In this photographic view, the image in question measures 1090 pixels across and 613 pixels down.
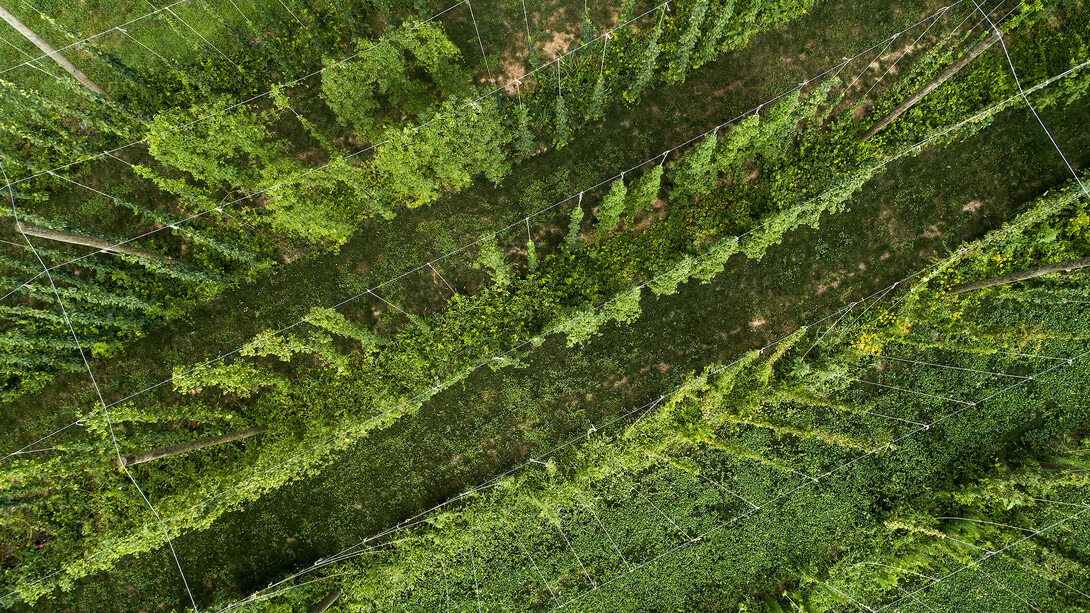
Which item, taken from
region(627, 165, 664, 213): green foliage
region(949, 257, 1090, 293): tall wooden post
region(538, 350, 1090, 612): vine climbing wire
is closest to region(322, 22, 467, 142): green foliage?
region(627, 165, 664, 213): green foliage

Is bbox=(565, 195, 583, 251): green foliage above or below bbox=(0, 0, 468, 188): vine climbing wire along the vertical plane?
below

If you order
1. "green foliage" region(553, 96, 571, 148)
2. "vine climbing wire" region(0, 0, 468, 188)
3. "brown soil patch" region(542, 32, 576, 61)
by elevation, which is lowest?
"green foliage" region(553, 96, 571, 148)

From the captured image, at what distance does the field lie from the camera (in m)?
13.4

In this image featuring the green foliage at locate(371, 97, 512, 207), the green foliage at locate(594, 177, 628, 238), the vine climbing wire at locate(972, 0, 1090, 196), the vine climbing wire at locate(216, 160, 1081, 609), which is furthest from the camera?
the vine climbing wire at locate(216, 160, 1081, 609)

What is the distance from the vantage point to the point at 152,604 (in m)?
14.4

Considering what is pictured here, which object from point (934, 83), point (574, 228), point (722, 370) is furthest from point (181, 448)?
point (934, 83)

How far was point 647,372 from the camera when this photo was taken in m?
14.1

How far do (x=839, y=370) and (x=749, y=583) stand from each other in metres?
6.50

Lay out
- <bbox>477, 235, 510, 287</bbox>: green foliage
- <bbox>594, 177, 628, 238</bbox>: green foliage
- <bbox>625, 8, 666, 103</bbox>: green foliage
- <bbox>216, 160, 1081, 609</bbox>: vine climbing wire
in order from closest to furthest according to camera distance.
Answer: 1. <bbox>594, 177, 628, 238</bbox>: green foliage
2. <bbox>625, 8, 666, 103</bbox>: green foliage
3. <bbox>477, 235, 510, 287</bbox>: green foliage
4. <bbox>216, 160, 1081, 609</bbox>: vine climbing wire

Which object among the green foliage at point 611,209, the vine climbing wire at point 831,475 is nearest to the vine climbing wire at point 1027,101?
the vine climbing wire at point 831,475

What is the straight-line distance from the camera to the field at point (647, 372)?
13.4 m

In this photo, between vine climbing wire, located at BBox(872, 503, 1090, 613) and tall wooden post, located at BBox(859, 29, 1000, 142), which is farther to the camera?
vine climbing wire, located at BBox(872, 503, 1090, 613)

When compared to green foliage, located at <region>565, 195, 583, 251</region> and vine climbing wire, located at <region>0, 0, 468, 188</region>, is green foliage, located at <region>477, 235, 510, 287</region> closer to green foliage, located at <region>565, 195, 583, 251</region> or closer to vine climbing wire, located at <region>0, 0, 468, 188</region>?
green foliage, located at <region>565, 195, 583, 251</region>

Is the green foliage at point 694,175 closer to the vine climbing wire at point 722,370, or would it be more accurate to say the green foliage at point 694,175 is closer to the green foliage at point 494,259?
the vine climbing wire at point 722,370
